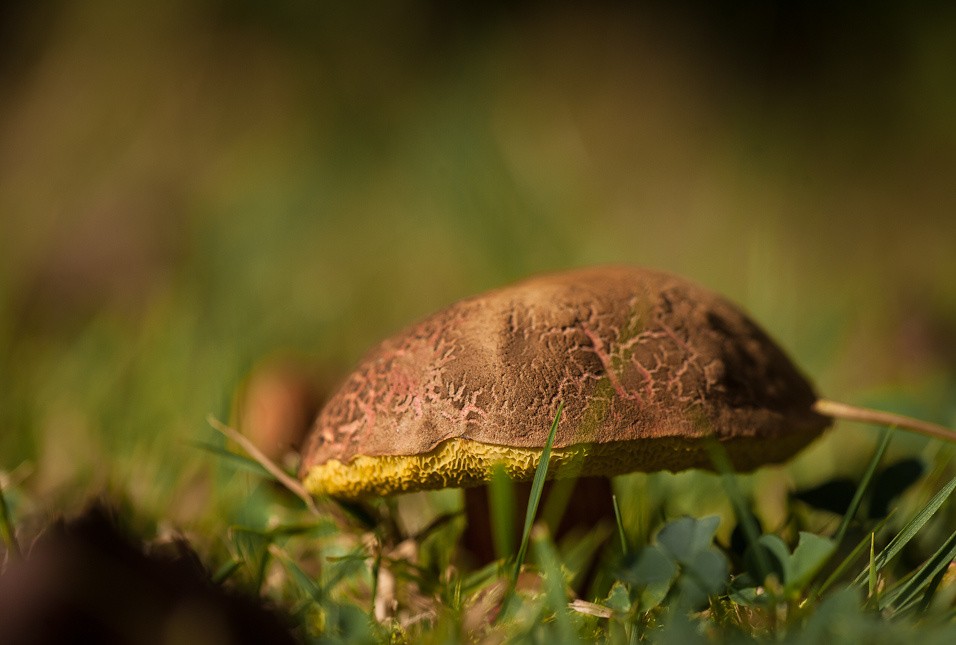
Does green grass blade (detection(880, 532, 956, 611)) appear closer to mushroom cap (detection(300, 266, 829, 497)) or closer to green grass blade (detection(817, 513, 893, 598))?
Result: green grass blade (detection(817, 513, 893, 598))

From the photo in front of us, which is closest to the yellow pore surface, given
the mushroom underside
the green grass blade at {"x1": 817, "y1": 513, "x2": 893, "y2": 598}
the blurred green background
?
the mushroom underside

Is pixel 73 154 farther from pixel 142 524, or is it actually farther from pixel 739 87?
pixel 739 87

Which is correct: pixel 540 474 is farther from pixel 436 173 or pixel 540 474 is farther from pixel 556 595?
pixel 436 173

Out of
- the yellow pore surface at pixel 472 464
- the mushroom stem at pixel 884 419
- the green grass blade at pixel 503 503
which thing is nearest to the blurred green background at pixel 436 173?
the mushroom stem at pixel 884 419

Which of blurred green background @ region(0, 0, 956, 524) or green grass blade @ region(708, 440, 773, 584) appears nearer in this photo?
green grass blade @ region(708, 440, 773, 584)

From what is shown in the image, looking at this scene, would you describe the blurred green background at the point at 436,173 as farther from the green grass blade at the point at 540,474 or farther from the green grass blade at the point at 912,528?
the green grass blade at the point at 540,474

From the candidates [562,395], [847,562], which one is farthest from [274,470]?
[847,562]
